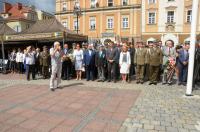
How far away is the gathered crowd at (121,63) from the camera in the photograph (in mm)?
9281

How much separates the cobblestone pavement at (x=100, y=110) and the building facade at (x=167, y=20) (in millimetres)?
26376

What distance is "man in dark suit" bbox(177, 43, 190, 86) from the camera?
9273 millimetres

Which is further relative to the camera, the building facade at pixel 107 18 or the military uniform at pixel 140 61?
the building facade at pixel 107 18

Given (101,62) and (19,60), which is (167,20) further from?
(101,62)

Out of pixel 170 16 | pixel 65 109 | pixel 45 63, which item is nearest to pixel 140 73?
pixel 65 109

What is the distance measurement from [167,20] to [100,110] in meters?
30.8

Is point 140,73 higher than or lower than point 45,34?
lower

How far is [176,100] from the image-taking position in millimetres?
6891

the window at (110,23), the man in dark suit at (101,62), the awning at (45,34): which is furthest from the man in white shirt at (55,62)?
the window at (110,23)

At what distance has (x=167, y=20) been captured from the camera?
111ft

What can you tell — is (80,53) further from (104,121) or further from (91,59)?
(104,121)

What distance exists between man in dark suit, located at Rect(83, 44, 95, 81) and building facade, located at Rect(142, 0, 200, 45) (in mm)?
24860

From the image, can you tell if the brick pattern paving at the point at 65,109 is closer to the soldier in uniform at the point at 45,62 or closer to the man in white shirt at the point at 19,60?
the soldier in uniform at the point at 45,62

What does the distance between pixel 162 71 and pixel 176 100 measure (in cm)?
347
